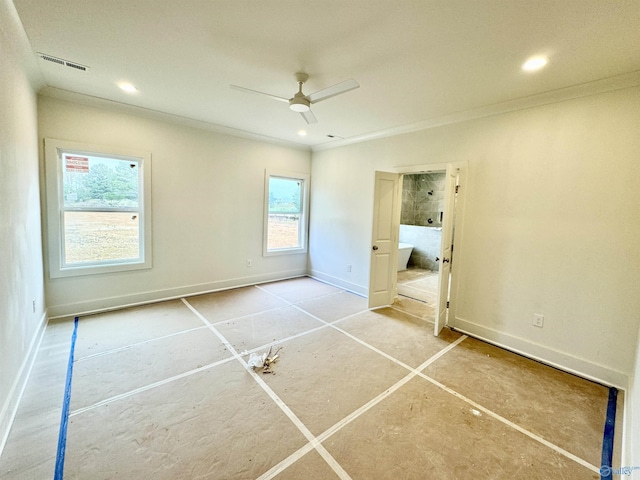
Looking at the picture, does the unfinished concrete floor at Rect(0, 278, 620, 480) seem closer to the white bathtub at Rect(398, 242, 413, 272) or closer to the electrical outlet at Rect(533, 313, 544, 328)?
the electrical outlet at Rect(533, 313, 544, 328)

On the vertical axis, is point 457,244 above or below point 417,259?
above

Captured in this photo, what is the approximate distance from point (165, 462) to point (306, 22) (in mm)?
2871

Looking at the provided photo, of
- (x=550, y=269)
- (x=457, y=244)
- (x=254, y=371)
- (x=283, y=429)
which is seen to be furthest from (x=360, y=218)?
(x=283, y=429)

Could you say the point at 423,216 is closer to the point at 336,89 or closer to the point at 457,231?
the point at 457,231

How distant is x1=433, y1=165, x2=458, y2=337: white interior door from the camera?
3.23 meters

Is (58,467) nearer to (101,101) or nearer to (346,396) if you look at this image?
(346,396)

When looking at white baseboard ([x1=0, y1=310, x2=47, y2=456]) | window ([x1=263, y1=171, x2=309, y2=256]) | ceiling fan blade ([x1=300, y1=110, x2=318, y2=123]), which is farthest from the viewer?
window ([x1=263, y1=171, x2=309, y2=256])

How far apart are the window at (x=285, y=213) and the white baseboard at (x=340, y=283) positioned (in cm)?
59

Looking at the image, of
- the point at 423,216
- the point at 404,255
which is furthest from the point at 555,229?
the point at 423,216

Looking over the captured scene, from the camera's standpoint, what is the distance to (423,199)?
732 cm

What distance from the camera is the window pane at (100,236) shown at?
3.50 metres

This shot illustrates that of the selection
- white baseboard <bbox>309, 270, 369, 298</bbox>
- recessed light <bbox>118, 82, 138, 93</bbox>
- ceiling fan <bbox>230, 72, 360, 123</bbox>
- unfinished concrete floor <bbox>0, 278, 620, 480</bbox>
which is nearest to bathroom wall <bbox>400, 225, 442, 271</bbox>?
white baseboard <bbox>309, 270, 369, 298</bbox>

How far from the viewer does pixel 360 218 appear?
4.78 meters

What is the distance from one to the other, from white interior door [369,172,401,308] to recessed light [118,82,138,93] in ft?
10.2
